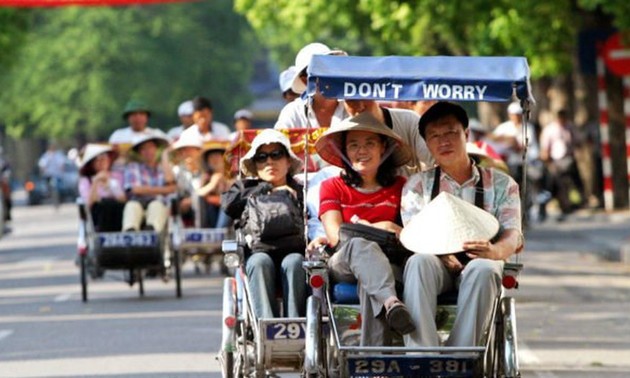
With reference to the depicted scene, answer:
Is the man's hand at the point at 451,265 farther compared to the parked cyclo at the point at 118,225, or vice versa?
the parked cyclo at the point at 118,225

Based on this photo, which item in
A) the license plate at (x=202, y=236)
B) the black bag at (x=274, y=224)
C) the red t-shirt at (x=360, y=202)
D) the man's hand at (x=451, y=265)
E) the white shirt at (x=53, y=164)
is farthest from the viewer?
the white shirt at (x=53, y=164)

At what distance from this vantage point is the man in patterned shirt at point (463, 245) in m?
10.5

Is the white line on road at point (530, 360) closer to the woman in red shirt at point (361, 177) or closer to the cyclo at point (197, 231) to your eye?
the woman in red shirt at point (361, 177)

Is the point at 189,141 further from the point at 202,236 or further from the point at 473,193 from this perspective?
the point at 473,193

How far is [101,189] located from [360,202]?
10.2 m

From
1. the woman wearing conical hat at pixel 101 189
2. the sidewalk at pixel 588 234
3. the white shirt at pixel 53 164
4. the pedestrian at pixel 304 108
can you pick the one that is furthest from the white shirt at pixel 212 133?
the white shirt at pixel 53 164

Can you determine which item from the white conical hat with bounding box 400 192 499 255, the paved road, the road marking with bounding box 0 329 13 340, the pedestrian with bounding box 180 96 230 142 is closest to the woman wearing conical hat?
the paved road

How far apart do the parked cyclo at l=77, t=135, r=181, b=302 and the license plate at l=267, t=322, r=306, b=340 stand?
9.30m

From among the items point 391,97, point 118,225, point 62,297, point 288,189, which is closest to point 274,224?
point 288,189

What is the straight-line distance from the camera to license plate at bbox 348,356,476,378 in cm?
1031

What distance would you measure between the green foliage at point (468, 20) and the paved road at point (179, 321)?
369 cm

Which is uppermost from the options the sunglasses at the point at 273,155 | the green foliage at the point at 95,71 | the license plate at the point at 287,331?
the green foliage at the point at 95,71

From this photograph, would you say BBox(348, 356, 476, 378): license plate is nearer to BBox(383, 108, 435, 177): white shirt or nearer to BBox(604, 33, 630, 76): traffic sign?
BBox(383, 108, 435, 177): white shirt

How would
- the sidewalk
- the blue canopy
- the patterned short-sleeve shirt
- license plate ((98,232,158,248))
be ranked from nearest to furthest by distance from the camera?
1. the blue canopy
2. the patterned short-sleeve shirt
3. license plate ((98,232,158,248))
4. the sidewalk
